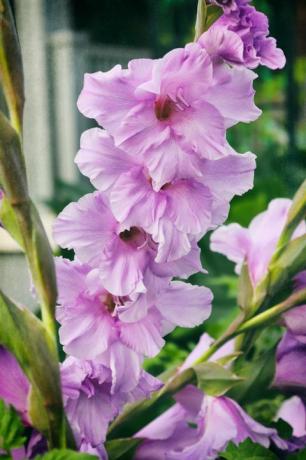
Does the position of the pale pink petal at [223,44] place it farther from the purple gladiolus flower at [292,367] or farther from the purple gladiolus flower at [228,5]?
the purple gladiolus flower at [292,367]

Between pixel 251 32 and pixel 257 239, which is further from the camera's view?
pixel 257 239

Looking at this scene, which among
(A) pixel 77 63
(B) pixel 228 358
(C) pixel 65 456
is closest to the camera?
(C) pixel 65 456

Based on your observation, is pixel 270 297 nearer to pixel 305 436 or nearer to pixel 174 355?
pixel 305 436

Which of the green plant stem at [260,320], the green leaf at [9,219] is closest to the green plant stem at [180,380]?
the green plant stem at [260,320]

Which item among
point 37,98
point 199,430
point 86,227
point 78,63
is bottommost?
point 37,98

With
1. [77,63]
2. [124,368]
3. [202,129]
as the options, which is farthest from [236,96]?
[77,63]

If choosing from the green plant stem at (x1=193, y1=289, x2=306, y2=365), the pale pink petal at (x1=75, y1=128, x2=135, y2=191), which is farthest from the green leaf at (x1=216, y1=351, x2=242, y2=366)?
the pale pink petal at (x1=75, y1=128, x2=135, y2=191)

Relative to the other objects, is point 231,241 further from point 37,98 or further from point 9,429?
point 37,98
